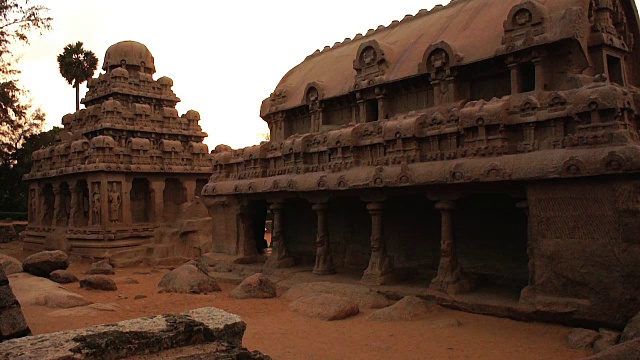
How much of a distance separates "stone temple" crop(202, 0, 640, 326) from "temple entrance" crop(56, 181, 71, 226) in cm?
1267

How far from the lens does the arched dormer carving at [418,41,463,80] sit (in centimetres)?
1220

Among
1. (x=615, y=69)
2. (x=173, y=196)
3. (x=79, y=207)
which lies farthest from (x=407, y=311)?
(x=79, y=207)

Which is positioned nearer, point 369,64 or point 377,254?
point 377,254

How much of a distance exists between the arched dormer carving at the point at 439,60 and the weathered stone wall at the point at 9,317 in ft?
34.1

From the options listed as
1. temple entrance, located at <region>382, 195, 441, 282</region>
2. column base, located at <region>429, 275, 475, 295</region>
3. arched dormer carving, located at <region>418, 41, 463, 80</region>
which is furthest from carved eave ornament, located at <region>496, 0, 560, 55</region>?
column base, located at <region>429, 275, 475, 295</region>

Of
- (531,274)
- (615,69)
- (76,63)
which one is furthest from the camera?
(76,63)

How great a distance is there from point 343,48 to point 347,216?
7.17m

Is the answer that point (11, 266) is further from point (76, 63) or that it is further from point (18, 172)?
point (76, 63)

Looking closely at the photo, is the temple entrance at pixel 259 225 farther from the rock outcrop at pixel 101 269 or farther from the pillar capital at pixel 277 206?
the rock outcrop at pixel 101 269

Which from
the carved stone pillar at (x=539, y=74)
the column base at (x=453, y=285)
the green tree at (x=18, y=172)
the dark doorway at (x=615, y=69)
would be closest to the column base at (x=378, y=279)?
the column base at (x=453, y=285)

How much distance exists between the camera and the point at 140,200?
25.2m

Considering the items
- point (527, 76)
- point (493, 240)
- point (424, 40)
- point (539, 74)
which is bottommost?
point (493, 240)

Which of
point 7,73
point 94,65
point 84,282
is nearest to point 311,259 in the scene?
point 84,282

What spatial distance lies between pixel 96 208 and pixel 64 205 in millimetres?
5160
